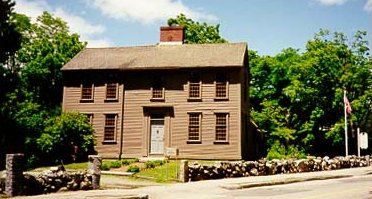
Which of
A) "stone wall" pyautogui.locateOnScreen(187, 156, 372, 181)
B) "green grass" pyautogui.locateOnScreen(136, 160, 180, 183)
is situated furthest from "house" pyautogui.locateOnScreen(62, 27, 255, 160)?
"green grass" pyautogui.locateOnScreen(136, 160, 180, 183)

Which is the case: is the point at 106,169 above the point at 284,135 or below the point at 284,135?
below

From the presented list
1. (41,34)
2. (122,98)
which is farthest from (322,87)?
(41,34)

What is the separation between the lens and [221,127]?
103 feet

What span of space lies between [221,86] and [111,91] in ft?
27.8

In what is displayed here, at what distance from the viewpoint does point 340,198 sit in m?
14.0

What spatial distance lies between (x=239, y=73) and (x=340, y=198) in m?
18.3

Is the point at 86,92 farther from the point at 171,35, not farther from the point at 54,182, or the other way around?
the point at 54,182

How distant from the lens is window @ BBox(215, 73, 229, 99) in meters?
31.7

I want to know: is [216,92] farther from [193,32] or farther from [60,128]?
[193,32]

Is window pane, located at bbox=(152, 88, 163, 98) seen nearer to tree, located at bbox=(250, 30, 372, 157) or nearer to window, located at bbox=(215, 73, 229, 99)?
window, located at bbox=(215, 73, 229, 99)

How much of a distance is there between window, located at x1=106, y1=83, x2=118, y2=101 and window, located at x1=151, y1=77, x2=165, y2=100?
9.54 ft

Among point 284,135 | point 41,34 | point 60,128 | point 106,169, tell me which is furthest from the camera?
point 41,34

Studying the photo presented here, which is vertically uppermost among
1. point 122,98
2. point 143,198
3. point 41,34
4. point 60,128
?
point 41,34

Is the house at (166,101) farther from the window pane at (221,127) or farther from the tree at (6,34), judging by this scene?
the tree at (6,34)
